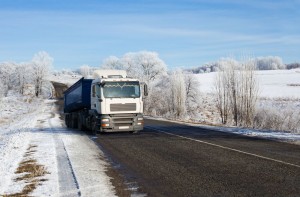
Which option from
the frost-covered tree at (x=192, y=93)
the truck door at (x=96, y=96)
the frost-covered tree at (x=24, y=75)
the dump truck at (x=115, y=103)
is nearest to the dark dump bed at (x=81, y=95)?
the dump truck at (x=115, y=103)

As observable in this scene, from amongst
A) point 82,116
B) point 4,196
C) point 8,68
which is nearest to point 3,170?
point 4,196

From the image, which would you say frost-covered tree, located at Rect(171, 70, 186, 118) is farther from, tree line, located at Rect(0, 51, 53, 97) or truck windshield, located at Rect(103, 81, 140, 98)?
tree line, located at Rect(0, 51, 53, 97)

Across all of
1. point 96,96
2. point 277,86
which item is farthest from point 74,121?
point 277,86

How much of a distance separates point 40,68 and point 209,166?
91.8 meters

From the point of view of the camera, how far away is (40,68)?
95.7 meters

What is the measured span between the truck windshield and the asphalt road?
342 centimetres

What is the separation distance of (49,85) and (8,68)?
64.7 ft

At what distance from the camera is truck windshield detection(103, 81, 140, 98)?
1819 cm

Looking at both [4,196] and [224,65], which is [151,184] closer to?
[4,196]

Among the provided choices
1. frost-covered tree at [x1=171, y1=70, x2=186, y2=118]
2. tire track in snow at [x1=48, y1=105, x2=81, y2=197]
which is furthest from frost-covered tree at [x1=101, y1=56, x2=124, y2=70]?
tire track in snow at [x1=48, y1=105, x2=81, y2=197]

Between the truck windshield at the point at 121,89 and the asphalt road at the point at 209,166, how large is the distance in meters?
3.42

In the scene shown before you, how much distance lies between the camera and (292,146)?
525 inches

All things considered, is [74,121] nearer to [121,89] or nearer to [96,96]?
[96,96]

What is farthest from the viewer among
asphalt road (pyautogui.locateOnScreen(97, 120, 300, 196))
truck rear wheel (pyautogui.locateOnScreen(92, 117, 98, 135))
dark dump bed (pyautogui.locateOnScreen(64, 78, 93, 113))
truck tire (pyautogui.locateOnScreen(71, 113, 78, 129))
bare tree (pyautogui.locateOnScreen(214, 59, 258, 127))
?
bare tree (pyautogui.locateOnScreen(214, 59, 258, 127))
